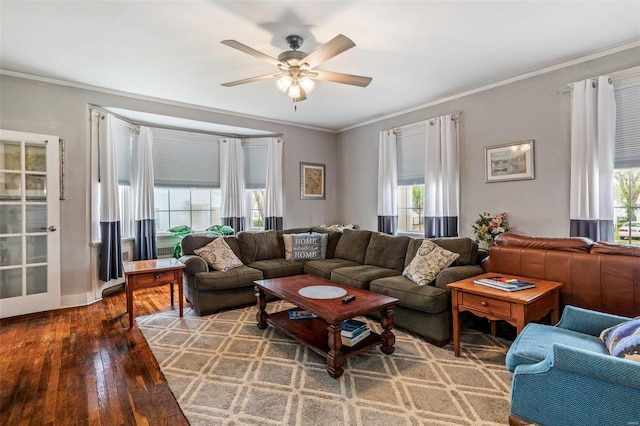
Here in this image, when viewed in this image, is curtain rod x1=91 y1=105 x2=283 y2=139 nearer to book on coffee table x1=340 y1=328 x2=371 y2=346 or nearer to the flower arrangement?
the flower arrangement

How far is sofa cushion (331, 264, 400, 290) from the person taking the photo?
349 cm

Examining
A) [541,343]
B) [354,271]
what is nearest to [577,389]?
[541,343]

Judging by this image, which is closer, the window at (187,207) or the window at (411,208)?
the window at (411,208)

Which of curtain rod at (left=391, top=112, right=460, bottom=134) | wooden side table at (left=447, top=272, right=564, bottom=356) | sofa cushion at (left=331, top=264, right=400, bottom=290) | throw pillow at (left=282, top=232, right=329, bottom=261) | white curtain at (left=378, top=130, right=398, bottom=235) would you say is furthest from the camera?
white curtain at (left=378, top=130, right=398, bottom=235)

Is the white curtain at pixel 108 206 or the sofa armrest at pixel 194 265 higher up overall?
the white curtain at pixel 108 206

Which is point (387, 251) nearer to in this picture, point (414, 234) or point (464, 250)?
point (464, 250)

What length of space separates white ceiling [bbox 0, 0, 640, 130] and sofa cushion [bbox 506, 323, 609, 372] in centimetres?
234

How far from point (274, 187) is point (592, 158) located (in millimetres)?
4371

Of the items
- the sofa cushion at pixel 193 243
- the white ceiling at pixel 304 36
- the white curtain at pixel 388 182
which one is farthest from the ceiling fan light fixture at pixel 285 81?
the white curtain at pixel 388 182

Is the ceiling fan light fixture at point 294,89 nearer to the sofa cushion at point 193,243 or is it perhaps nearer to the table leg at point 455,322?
the table leg at point 455,322

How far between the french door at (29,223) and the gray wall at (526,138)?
496 centimetres

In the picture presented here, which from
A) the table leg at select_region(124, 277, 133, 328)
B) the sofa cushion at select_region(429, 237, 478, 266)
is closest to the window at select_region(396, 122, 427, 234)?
the sofa cushion at select_region(429, 237, 478, 266)

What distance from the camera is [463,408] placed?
77.4 inches

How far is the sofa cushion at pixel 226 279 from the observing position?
359cm
